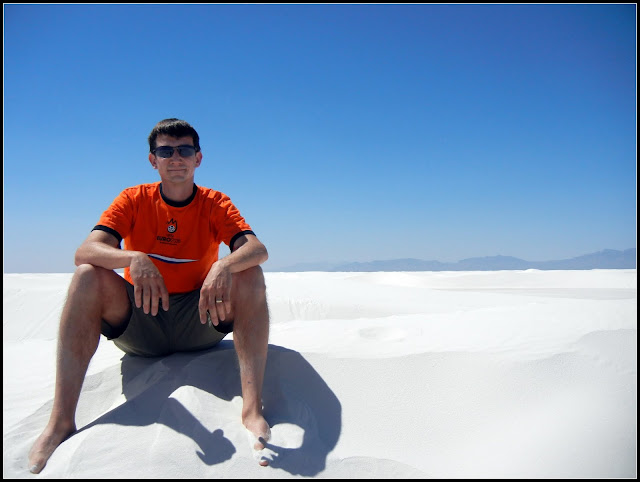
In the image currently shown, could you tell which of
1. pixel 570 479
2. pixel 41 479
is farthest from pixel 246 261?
pixel 570 479

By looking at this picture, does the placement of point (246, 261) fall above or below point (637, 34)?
below

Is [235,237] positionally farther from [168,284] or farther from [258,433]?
[258,433]

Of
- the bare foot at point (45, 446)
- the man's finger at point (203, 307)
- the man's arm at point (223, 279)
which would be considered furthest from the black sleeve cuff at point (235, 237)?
the bare foot at point (45, 446)

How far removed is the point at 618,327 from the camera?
2861mm

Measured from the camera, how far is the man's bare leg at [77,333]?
1931 millimetres

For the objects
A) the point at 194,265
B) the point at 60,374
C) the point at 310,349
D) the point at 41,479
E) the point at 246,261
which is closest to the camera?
the point at 41,479

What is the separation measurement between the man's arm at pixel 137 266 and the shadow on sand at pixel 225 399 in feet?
1.68

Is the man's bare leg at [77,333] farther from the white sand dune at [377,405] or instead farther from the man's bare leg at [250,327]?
the man's bare leg at [250,327]

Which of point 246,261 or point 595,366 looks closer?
point 246,261

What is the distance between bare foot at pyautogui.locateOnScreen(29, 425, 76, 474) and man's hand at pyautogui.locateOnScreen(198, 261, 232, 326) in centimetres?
78

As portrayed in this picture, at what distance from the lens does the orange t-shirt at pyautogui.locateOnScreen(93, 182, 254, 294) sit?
2.51 meters

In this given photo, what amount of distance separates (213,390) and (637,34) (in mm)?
3371

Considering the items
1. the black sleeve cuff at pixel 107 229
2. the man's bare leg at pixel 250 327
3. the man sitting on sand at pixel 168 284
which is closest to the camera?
the man sitting on sand at pixel 168 284

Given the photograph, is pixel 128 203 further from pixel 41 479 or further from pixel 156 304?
pixel 41 479
